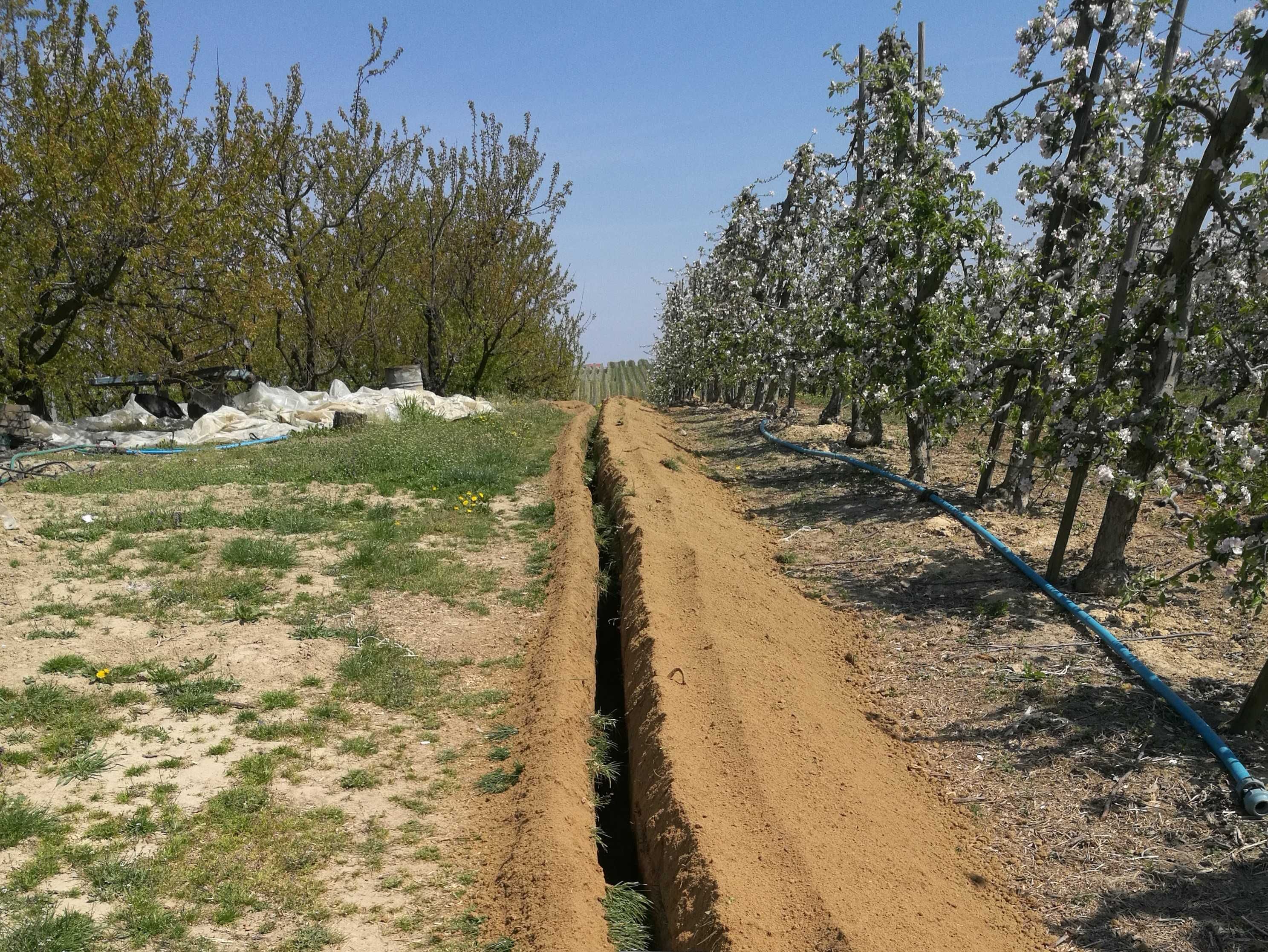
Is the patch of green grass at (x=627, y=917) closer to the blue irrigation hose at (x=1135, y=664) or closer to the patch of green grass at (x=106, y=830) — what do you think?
the patch of green grass at (x=106, y=830)

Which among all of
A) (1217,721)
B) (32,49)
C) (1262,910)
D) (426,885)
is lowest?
(426,885)

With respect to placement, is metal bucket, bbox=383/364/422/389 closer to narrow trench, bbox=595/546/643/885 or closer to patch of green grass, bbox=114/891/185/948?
narrow trench, bbox=595/546/643/885

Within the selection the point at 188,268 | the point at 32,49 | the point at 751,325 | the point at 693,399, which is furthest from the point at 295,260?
the point at 693,399

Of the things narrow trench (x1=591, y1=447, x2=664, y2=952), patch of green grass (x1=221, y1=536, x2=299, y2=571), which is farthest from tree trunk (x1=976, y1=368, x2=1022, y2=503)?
patch of green grass (x1=221, y1=536, x2=299, y2=571)

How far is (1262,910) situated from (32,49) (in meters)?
15.6

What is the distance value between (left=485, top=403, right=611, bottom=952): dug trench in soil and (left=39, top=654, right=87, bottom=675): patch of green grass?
2611mm

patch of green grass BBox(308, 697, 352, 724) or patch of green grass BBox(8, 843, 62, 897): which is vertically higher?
patch of green grass BBox(308, 697, 352, 724)

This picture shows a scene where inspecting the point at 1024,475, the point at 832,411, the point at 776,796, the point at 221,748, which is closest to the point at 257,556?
the point at 221,748

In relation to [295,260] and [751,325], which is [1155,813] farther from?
[295,260]

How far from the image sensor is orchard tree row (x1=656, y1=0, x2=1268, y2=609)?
5.43 metres

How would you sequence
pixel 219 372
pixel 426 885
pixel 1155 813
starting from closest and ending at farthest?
pixel 426 885 → pixel 1155 813 → pixel 219 372

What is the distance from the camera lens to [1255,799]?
12.7 feet

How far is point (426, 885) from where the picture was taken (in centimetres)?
378

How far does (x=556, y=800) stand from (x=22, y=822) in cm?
231
